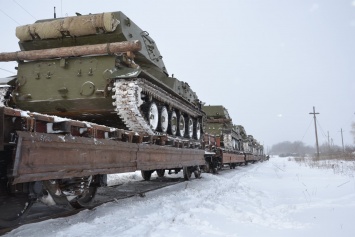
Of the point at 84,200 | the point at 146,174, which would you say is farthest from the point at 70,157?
the point at 146,174

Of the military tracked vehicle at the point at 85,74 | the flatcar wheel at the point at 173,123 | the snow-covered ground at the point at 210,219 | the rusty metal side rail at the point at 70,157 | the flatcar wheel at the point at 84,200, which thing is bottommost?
the snow-covered ground at the point at 210,219

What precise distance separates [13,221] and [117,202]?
8.68 ft

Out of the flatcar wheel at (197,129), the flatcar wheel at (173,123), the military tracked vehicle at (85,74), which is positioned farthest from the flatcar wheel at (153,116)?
the flatcar wheel at (197,129)

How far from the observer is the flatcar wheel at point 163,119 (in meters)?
8.51

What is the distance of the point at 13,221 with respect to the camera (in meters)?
3.42

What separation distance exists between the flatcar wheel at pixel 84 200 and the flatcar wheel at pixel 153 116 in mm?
2648

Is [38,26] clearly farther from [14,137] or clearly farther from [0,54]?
[14,137]

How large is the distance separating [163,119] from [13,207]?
5.48m

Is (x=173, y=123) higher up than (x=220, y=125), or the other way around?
(x=220, y=125)

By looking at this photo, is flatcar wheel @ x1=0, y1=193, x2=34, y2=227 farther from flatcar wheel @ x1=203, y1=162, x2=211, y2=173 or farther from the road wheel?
flatcar wheel @ x1=203, y1=162, x2=211, y2=173

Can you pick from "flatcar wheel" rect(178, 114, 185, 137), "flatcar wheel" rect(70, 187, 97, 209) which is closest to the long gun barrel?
"flatcar wheel" rect(70, 187, 97, 209)

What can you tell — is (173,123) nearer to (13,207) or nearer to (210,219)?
(210,219)

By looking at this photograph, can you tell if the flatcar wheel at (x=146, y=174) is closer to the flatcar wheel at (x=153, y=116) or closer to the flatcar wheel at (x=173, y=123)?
the flatcar wheel at (x=173, y=123)

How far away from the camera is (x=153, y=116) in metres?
7.94
